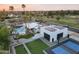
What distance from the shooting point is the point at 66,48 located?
264cm

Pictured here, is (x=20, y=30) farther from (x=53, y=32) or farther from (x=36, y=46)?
(x=53, y=32)

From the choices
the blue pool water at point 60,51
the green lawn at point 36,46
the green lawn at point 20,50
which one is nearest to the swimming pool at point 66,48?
the blue pool water at point 60,51

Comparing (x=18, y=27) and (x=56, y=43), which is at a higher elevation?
(x=18, y=27)

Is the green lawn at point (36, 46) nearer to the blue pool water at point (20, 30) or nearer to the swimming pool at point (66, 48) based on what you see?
the swimming pool at point (66, 48)

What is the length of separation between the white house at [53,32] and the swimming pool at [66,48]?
0.39ft

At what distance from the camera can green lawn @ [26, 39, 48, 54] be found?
268 centimetres

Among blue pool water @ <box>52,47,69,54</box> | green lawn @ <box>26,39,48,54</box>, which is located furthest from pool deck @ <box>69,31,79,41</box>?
green lawn @ <box>26,39,48,54</box>

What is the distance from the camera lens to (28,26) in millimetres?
2709

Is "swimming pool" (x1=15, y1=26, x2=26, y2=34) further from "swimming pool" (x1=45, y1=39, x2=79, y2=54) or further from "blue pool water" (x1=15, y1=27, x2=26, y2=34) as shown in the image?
"swimming pool" (x1=45, y1=39, x2=79, y2=54)

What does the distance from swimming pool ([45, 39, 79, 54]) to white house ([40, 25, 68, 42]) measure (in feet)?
0.39

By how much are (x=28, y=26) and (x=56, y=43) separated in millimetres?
511
